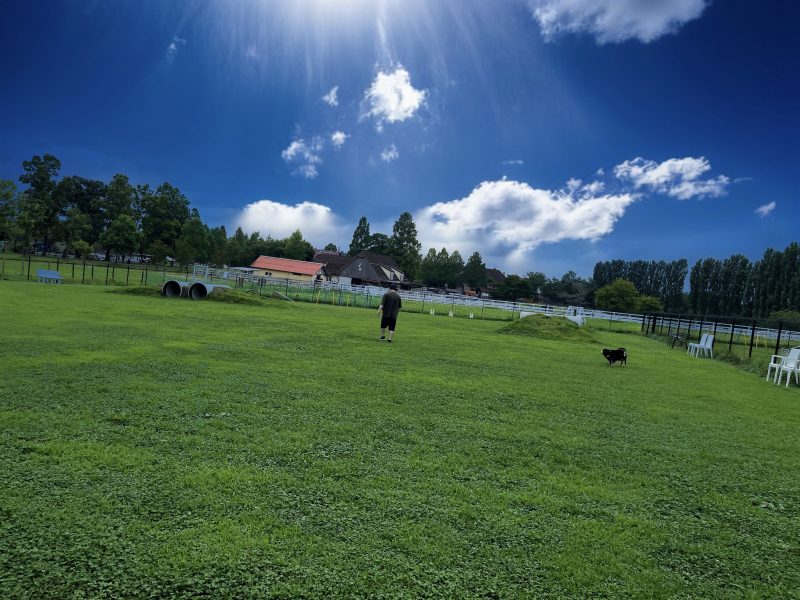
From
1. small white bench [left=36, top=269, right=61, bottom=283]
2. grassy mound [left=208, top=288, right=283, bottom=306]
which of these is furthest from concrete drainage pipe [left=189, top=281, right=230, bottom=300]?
small white bench [left=36, top=269, right=61, bottom=283]

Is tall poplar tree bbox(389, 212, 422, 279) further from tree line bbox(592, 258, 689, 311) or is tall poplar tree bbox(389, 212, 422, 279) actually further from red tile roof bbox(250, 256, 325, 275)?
tree line bbox(592, 258, 689, 311)

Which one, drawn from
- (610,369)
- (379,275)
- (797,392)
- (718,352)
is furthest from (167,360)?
(379,275)

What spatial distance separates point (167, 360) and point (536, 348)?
1153cm

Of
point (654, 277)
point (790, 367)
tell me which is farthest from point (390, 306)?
point (654, 277)

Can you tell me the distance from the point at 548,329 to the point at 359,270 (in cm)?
5470

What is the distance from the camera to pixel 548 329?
20219 mm

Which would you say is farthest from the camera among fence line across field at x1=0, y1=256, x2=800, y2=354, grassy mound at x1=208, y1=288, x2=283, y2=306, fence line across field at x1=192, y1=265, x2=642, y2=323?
fence line across field at x1=192, y1=265, x2=642, y2=323

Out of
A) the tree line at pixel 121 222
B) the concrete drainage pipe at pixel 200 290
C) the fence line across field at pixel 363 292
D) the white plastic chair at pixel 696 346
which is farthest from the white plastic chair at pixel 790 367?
the tree line at pixel 121 222

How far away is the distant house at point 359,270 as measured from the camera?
7262 centimetres

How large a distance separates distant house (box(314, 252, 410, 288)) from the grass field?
62067 millimetres

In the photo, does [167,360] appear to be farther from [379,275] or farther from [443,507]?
[379,275]

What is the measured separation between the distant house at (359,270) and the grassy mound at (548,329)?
47.8 m

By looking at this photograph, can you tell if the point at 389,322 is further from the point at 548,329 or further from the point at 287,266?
the point at 287,266

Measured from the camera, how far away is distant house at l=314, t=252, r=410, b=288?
72.6 metres
